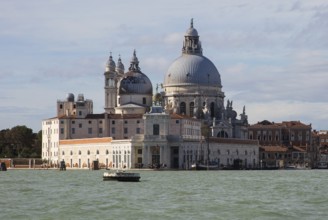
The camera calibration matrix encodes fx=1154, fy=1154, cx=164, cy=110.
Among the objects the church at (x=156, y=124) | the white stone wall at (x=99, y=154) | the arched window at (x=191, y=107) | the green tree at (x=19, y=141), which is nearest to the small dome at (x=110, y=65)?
the church at (x=156, y=124)

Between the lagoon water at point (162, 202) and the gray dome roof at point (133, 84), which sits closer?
the lagoon water at point (162, 202)

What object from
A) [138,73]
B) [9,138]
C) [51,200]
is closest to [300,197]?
[51,200]

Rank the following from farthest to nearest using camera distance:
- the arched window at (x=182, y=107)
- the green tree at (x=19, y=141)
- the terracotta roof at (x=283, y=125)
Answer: the terracotta roof at (x=283, y=125) < the green tree at (x=19, y=141) < the arched window at (x=182, y=107)

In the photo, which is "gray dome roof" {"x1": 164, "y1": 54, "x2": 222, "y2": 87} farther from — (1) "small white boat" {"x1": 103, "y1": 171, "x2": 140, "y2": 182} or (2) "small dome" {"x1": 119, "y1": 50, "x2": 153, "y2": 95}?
(1) "small white boat" {"x1": 103, "y1": 171, "x2": 140, "y2": 182}

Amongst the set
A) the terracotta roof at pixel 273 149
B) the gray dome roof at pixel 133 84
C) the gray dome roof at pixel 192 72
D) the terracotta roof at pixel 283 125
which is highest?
the gray dome roof at pixel 192 72

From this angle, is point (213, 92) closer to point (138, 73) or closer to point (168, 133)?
point (138, 73)

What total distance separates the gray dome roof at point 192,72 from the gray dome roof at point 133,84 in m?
4.35

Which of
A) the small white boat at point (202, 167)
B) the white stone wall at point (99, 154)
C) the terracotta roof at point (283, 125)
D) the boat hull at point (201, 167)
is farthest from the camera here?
the terracotta roof at point (283, 125)

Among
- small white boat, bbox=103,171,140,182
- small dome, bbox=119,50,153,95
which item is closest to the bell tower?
small dome, bbox=119,50,153,95

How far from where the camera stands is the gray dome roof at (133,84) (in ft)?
413

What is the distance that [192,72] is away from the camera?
129625 mm

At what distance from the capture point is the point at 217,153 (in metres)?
121

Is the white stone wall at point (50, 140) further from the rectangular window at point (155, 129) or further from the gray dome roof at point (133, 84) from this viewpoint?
the rectangular window at point (155, 129)

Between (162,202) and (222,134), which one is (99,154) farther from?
(162,202)
